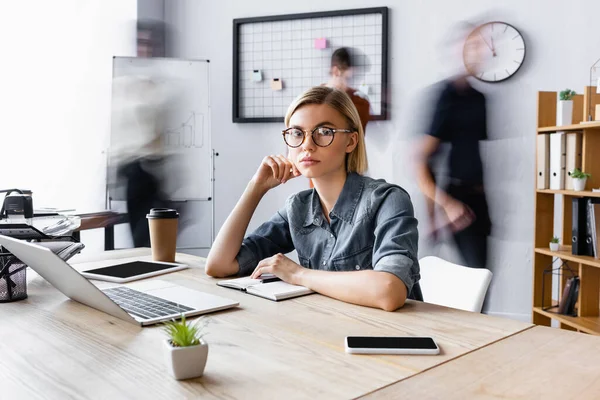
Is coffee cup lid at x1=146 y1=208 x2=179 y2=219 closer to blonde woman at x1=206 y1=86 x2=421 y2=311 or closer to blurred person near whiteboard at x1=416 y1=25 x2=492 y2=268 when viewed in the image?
blonde woman at x1=206 y1=86 x2=421 y2=311

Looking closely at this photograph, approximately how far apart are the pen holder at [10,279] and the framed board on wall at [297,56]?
2717mm

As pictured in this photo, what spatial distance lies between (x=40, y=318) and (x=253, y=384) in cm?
57

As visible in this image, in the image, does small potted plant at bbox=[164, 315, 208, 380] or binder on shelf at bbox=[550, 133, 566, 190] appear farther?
binder on shelf at bbox=[550, 133, 566, 190]

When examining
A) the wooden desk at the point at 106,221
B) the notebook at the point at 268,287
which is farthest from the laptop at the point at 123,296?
the wooden desk at the point at 106,221

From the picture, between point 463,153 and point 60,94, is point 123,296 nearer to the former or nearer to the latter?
point 60,94

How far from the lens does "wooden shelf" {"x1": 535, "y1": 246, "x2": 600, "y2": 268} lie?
2.60 m

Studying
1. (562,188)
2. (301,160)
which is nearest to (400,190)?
(301,160)

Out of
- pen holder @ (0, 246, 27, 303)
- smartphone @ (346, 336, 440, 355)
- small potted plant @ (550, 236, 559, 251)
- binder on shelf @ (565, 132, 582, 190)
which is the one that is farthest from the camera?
small potted plant @ (550, 236, 559, 251)

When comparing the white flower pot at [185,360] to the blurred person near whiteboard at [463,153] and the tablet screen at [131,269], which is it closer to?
the tablet screen at [131,269]

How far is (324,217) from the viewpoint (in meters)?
1.67

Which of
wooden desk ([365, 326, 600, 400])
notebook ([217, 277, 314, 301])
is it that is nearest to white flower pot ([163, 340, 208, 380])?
wooden desk ([365, 326, 600, 400])

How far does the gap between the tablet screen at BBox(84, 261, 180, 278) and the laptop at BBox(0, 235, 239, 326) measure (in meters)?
0.16

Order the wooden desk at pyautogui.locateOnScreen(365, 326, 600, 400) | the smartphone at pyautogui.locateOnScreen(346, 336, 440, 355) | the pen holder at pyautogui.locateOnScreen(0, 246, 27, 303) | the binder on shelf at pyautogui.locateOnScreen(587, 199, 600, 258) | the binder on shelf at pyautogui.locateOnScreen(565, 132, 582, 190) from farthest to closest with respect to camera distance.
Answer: the binder on shelf at pyautogui.locateOnScreen(565, 132, 582, 190), the binder on shelf at pyautogui.locateOnScreen(587, 199, 600, 258), the pen holder at pyautogui.locateOnScreen(0, 246, 27, 303), the smartphone at pyautogui.locateOnScreen(346, 336, 440, 355), the wooden desk at pyautogui.locateOnScreen(365, 326, 600, 400)

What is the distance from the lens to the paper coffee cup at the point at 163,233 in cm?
174
